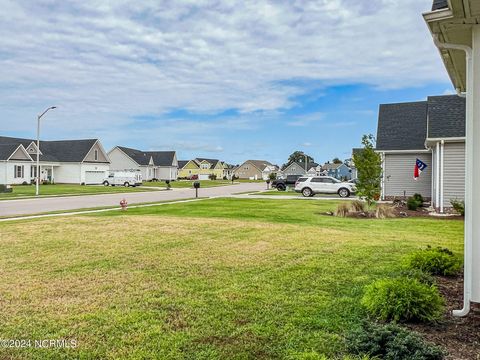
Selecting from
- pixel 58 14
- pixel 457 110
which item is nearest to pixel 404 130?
pixel 457 110

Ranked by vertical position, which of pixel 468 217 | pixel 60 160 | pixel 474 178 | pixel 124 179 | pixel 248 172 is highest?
pixel 248 172

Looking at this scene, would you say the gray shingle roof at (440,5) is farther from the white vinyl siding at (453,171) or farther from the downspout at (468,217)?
the white vinyl siding at (453,171)

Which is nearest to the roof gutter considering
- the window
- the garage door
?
the window

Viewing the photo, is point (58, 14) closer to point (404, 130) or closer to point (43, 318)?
point (43, 318)

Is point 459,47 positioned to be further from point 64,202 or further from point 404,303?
point 64,202

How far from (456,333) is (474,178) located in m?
1.67

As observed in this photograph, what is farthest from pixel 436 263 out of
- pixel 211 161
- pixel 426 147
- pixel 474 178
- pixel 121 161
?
pixel 211 161

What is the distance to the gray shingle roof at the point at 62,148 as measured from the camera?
52.3 m

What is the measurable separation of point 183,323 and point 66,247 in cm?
533

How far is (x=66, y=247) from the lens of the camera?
852 cm

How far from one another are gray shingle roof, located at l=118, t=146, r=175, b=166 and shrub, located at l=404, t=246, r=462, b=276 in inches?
2607

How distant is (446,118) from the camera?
19172 millimetres

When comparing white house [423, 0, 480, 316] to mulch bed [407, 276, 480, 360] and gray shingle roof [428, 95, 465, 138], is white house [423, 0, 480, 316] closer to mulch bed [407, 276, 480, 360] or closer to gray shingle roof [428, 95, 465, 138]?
mulch bed [407, 276, 480, 360]

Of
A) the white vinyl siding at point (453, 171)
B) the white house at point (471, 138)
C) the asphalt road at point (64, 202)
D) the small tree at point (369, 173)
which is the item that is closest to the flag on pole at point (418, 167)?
A: the white vinyl siding at point (453, 171)
